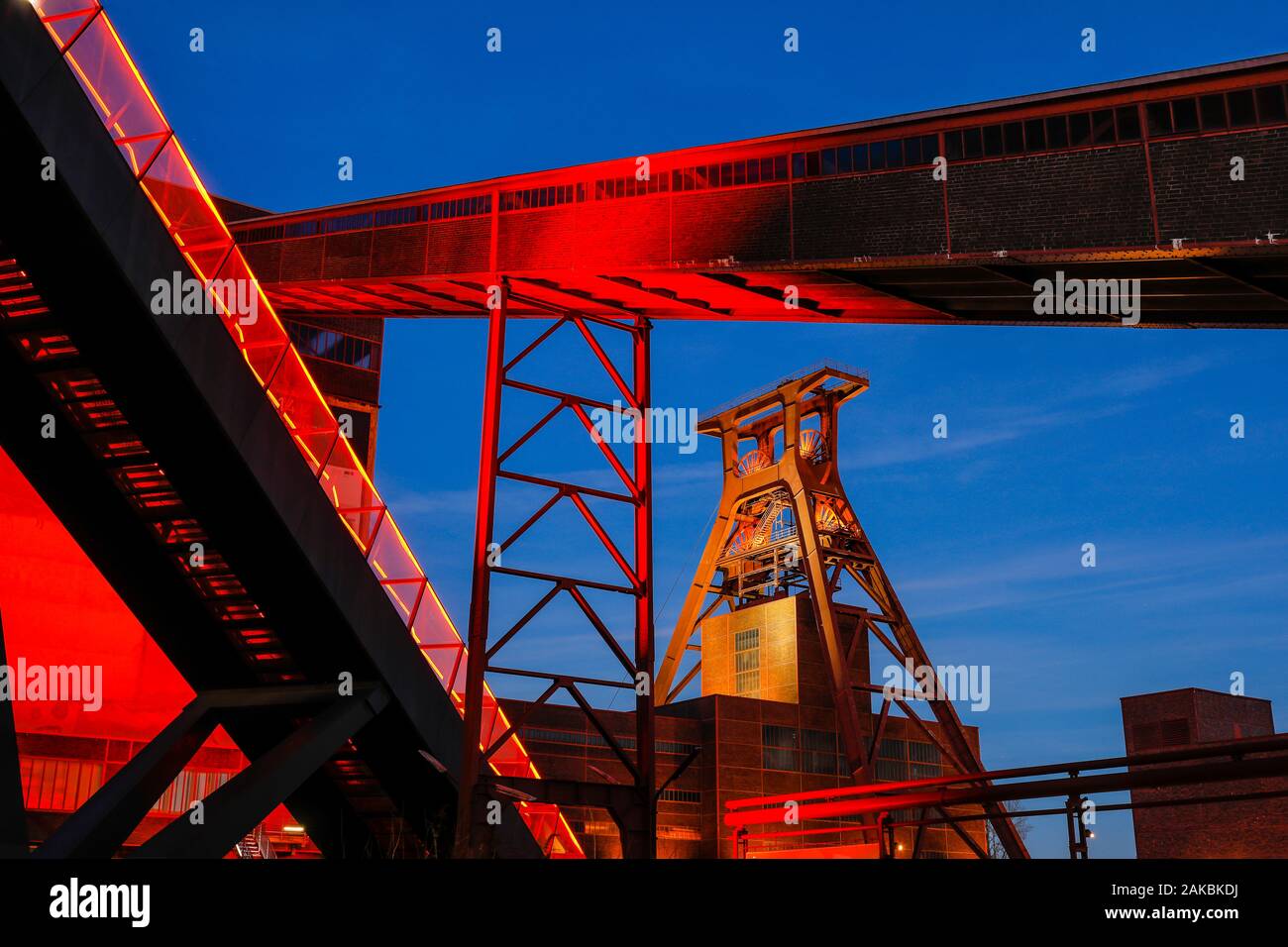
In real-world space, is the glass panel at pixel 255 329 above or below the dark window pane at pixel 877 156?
below

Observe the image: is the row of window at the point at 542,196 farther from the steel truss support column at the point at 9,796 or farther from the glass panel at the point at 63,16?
the steel truss support column at the point at 9,796

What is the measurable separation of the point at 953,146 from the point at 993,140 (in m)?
0.64

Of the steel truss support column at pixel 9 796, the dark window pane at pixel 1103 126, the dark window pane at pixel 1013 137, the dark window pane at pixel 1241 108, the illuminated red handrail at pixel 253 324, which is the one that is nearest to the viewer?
the steel truss support column at pixel 9 796

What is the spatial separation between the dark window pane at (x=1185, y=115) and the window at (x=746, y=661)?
4039 cm

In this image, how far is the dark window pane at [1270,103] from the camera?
14.9 m

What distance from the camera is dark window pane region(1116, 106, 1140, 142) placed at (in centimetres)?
1598

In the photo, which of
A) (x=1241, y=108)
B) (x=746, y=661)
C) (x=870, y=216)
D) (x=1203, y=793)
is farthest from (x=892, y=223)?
(x=746, y=661)

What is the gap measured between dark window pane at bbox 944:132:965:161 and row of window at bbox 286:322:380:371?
2924 centimetres

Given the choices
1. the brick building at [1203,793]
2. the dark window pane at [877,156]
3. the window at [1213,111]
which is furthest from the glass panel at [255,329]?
the brick building at [1203,793]

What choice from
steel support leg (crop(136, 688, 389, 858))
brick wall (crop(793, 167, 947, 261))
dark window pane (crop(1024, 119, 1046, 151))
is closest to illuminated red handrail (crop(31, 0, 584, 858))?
steel support leg (crop(136, 688, 389, 858))

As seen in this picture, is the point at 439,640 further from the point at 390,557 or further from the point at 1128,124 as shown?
the point at 1128,124

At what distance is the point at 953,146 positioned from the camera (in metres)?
17.4
